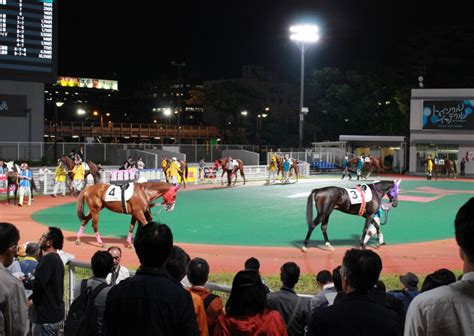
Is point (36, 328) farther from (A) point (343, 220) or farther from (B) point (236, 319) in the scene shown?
(A) point (343, 220)

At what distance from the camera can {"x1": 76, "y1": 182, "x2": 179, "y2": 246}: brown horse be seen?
13695 mm

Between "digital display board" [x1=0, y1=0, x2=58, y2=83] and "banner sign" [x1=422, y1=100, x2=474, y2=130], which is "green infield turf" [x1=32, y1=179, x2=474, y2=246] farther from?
"banner sign" [x1=422, y1=100, x2=474, y2=130]

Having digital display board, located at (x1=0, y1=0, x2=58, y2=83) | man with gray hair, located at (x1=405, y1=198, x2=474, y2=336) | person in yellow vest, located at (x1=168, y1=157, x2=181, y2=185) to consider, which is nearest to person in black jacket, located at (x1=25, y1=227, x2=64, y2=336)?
man with gray hair, located at (x1=405, y1=198, x2=474, y2=336)

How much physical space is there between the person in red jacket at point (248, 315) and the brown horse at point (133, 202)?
10059 millimetres

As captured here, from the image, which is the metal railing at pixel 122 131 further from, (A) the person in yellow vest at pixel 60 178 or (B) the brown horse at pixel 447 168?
(A) the person in yellow vest at pixel 60 178

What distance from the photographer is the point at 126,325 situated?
301cm

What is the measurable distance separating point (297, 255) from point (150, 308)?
34.8ft

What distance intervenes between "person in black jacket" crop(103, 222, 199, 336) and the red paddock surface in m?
8.27

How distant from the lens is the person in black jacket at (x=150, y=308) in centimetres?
297

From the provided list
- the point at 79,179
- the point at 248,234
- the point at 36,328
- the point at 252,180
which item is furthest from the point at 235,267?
the point at 252,180

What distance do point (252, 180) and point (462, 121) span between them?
75.7 feet

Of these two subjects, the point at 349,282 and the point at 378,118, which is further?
the point at 378,118

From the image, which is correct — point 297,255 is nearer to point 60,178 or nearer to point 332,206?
point 332,206

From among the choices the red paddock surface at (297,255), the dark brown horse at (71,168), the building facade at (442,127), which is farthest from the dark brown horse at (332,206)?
the building facade at (442,127)
